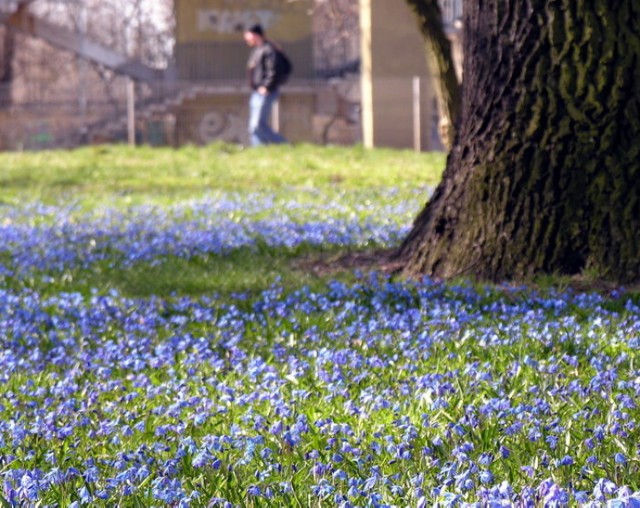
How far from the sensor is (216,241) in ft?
31.7

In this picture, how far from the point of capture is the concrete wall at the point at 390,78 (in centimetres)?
2900

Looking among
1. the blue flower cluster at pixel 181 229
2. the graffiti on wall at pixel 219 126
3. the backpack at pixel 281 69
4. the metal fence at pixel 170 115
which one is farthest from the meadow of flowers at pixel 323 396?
the graffiti on wall at pixel 219 126

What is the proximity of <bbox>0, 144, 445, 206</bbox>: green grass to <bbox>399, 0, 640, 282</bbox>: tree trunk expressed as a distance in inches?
315

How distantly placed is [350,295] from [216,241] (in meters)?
3.20

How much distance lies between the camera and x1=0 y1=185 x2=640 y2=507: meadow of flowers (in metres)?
3.19


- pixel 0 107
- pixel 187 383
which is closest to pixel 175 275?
pixel 187 383

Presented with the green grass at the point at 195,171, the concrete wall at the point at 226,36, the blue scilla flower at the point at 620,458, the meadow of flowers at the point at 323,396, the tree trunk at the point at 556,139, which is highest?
the concrete wall at the point at 226,36

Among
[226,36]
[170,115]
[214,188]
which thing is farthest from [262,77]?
[226,36]

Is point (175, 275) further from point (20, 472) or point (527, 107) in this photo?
point (20, 472)

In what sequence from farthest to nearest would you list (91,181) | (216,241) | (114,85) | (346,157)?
(114,85), (346,157), (91,181), (216,241)

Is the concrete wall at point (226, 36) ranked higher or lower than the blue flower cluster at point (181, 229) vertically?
higher

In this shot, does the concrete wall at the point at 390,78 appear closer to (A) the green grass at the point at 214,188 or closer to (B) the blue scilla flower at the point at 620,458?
(A) the green grass at the point at 214,188

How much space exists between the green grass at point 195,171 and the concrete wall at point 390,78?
5.85 metres

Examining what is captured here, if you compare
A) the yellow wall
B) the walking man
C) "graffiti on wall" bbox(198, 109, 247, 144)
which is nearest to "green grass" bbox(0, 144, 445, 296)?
the walking man
